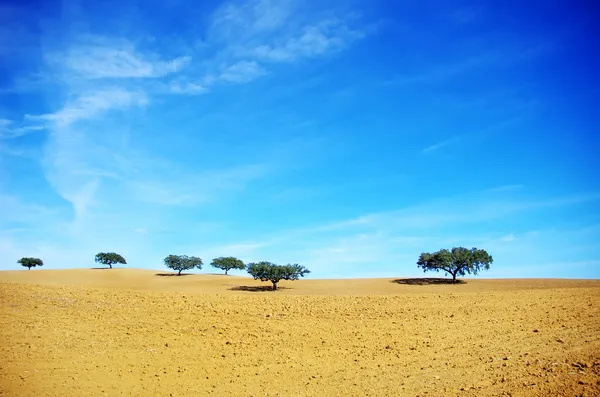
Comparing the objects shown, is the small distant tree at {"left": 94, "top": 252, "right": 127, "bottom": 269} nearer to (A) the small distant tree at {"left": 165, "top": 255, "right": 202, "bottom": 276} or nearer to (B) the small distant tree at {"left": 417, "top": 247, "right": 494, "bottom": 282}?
(A) the small distant tree at {"left": 165, "top": 255, "right": 202, "bottom": 276}

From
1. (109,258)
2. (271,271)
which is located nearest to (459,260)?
(271,271)

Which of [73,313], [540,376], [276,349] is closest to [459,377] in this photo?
[540,376]

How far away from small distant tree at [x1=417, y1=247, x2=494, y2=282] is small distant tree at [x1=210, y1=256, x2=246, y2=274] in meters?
32.3

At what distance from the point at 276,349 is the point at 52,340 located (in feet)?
26.9

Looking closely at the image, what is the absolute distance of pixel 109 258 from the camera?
75.2 metres

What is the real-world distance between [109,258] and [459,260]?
2441 inches

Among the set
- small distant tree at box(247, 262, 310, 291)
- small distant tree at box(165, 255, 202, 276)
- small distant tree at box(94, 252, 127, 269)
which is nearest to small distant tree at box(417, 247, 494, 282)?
small distant tree at box(247, 262, 310, 291)

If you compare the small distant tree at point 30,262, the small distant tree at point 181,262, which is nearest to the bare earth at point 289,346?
the small distant tree at point 181,262

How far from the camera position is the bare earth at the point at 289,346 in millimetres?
10961

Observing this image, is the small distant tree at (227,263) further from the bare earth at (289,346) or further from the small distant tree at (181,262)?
the bare earth at (289,346)

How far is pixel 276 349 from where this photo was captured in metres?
14.5

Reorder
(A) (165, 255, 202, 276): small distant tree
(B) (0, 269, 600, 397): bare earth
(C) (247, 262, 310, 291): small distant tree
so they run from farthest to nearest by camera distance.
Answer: (A) (165, 255, 202, 276): small distant tree < (C) (247, 262, 310, 291): small distant tree < (B) (0, 269, 600, 397): bare earth

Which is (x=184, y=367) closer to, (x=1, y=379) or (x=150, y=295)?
(x=1, y=379)

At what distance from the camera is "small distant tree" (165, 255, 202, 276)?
66.6 meters
